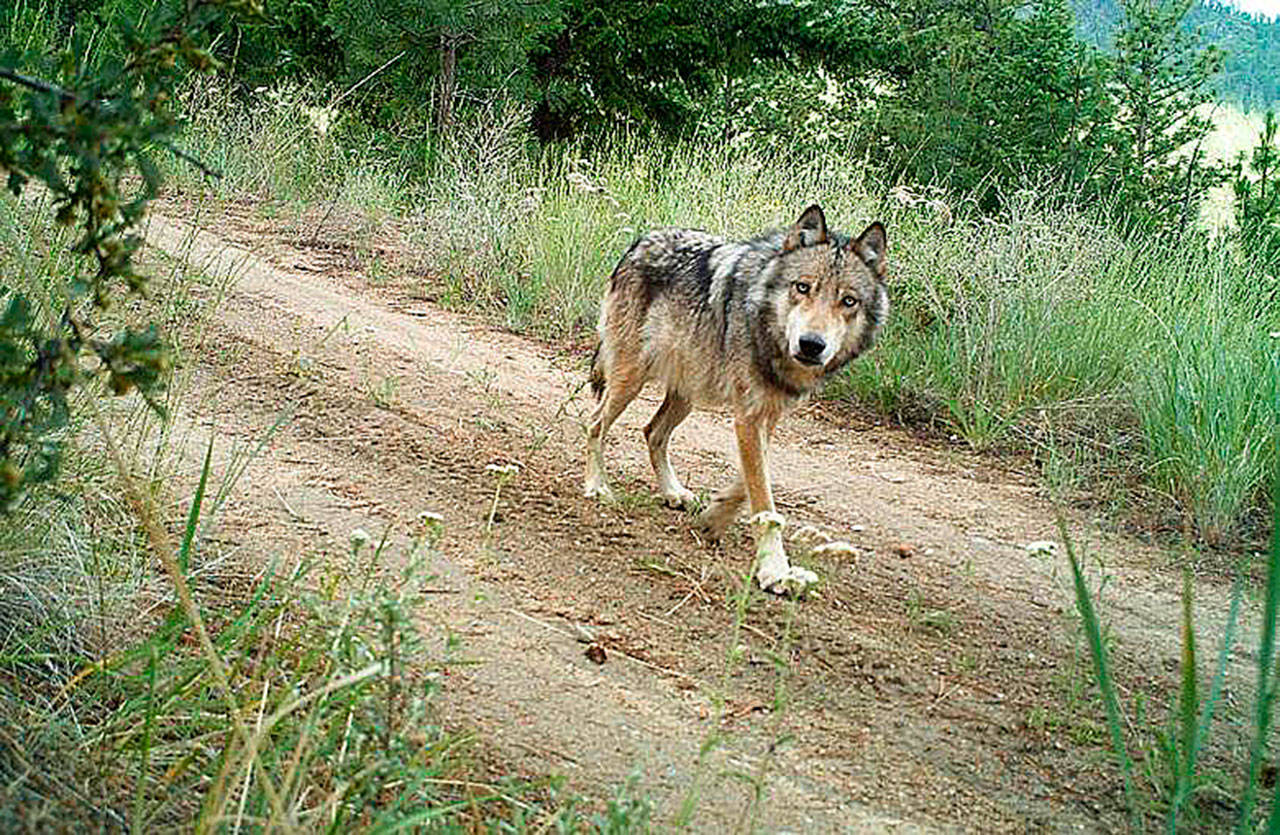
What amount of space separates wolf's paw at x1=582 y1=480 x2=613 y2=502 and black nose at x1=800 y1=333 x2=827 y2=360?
48.8 inches

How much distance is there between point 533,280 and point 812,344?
4.62m

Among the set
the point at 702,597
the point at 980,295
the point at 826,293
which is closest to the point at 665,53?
the point at 980,295

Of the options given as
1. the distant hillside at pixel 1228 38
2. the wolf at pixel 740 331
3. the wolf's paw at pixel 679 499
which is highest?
the distant hillside at pixel 1228 38

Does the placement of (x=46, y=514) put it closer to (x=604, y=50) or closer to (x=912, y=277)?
(x=912, y=277)

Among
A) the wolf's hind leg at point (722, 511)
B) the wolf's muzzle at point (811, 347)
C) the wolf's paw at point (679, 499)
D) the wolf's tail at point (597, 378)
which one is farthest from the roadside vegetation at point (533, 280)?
the wolf's tail at point (597, 378)

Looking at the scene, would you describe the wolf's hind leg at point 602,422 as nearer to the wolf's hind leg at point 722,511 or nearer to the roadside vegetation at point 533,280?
the wolf's hind leg at point 722,511

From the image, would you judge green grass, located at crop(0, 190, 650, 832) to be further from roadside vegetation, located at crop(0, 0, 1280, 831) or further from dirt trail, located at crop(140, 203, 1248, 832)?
dirt trail, located at crop(140, 203, 1248, 832)

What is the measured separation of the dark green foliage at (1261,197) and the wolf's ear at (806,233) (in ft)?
21.1

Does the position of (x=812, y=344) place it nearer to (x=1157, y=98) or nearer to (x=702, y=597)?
(x=702, y=597)

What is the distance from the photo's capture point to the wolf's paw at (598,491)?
5.73 meters

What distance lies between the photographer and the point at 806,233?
534 cm

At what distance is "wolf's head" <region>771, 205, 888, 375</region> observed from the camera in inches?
200

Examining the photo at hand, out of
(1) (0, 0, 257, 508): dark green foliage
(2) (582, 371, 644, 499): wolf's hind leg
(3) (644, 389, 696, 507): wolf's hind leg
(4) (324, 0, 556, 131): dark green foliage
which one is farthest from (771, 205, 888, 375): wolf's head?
(4) (324, 0, 556, 131): dark green foliage

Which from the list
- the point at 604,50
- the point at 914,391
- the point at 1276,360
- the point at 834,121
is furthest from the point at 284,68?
the point at 1276,360
